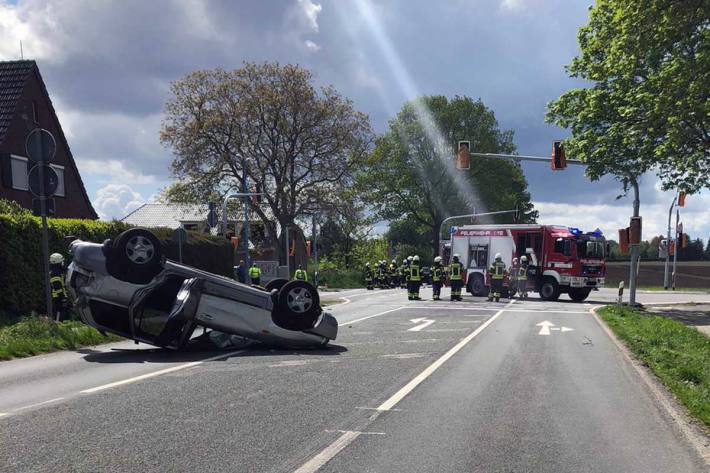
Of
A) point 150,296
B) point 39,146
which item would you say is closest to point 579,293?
point 150,296

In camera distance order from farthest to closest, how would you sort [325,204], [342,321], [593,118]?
1. [325,204]
2. [593,118]
3. [342,321]

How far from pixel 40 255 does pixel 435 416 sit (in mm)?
12167

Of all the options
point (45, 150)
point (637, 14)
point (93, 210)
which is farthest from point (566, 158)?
point (93, 210)

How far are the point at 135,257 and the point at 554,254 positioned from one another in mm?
20582

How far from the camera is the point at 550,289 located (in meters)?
26.1

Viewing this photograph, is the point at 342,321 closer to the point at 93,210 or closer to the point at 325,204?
the point at 93,210

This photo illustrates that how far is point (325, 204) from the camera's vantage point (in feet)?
139

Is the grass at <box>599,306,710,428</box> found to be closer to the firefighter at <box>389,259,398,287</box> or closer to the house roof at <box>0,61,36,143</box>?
the house roof at <box>0,61,36,143</box>

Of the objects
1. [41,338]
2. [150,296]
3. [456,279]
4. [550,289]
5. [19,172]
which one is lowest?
[41,338]

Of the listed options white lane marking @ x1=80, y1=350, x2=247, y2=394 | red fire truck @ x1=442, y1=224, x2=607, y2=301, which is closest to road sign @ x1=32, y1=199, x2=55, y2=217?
white lane marking @ x1=80, y1=350, x2=247, y2=394

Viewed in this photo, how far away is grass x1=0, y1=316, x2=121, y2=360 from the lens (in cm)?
992

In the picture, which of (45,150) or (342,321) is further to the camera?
(342,321)

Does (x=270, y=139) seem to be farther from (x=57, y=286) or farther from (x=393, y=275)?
(x=57, y=286)

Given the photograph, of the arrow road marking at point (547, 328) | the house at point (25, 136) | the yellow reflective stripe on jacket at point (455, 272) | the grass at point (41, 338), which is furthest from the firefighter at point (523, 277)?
the house at point (25, 136)
